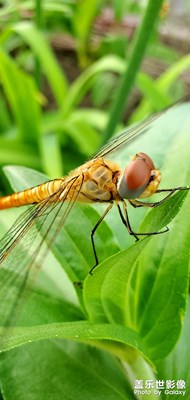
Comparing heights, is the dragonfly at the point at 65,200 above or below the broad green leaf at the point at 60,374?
above

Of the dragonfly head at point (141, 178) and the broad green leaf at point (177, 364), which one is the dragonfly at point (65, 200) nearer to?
the dragonfly head at point (141, 178)

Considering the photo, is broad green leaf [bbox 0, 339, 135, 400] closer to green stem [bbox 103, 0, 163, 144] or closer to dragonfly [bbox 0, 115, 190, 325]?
dragonfly [bbox 0, 115, 190, 325]

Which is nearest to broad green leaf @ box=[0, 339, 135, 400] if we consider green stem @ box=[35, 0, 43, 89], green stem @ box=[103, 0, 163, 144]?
green stem @ box=[103, 0, 163, 144]

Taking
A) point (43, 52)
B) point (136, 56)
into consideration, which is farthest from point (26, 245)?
point (43, 52)

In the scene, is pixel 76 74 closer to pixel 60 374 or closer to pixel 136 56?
pixel 136 56

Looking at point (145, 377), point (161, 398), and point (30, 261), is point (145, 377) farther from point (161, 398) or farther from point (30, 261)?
point (30, 261)

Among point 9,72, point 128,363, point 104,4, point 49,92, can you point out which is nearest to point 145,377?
point 128,363

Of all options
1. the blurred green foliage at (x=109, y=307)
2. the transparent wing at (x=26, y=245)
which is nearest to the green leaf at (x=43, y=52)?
the blurred green foliage at (x=109, y=307)
